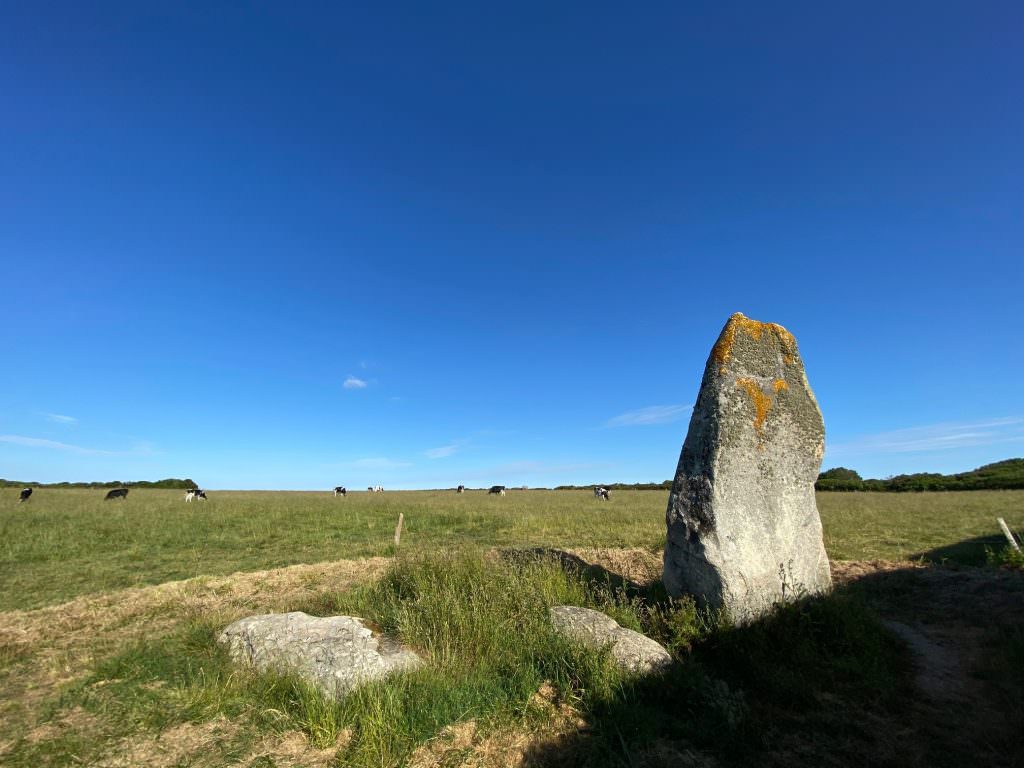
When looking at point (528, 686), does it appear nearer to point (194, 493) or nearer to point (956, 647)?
point (956, 647)

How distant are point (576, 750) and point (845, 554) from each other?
13226mm

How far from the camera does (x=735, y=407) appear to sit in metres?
8.59

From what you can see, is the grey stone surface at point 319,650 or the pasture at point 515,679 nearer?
the pasture at point 515,679

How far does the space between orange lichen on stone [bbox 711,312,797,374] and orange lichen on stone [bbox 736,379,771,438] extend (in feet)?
1.60

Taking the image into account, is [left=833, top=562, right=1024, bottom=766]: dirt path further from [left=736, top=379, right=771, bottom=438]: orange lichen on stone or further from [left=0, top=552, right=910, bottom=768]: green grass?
[left=736, top=379, right=771, bottom=438]: orange lichen on stone

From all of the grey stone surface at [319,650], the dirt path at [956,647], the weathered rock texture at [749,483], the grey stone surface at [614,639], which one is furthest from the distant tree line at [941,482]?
the grey stone surface at [319,650]

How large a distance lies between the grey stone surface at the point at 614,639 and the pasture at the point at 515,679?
254mm

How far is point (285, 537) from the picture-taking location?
20516 millimetres

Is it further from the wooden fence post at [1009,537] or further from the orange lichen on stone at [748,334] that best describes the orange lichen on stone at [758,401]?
the wooden fence post at [1009,537]

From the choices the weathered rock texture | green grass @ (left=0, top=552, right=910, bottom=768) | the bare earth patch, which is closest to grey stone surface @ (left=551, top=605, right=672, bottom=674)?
green grass @ (left=0, top=552, right=910, bottom=768)

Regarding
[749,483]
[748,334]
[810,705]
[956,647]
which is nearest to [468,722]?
[810,705]

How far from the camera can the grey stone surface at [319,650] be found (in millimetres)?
6309

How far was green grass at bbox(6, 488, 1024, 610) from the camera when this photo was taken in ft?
46.3

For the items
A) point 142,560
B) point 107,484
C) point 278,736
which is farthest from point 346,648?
point 107,484
